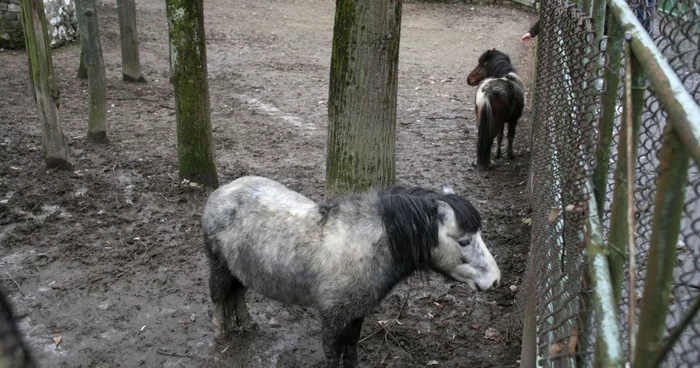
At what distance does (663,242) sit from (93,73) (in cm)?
772

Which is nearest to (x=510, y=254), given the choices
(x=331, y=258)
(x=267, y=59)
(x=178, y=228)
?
(x=331, y=258)

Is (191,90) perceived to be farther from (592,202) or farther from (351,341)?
(592,202)

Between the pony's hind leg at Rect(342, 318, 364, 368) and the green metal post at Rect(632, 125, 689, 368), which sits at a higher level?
the green metal post at Rect(632, 125, 689, 368)

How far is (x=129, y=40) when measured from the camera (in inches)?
419

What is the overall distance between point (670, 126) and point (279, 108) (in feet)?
30.5

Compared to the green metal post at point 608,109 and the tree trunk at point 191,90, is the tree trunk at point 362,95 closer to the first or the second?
the tree trunk at point 191,90

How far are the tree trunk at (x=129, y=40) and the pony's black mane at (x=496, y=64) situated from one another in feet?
19.3

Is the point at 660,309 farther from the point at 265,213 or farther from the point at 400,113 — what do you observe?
the point at 400,113

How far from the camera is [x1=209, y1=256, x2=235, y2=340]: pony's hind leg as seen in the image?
4.27 m

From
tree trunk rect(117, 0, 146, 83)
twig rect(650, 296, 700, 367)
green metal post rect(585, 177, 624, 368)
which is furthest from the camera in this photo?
tree trunk rect(117, 0, 146, 83)

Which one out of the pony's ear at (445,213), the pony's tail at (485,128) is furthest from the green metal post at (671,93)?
the pony's tail at (485,128)

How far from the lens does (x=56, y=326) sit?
4477mm

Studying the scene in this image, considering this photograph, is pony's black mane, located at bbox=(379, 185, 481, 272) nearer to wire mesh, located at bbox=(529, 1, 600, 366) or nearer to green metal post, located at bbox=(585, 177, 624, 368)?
wire mesh, located at bbox=(529, 1, 600, 366)

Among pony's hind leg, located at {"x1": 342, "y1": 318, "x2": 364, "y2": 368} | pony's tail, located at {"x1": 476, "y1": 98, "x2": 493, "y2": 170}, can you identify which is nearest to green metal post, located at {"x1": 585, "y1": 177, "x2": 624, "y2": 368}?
pony's hind leg, located at {"x1": 342, "y1": 318, "x2": 364, "y2": 368}
